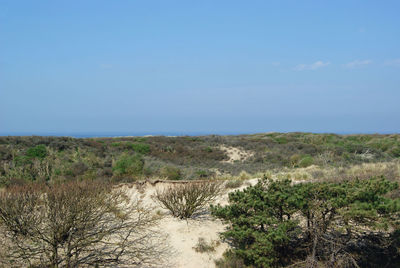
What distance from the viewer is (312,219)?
6.62 m

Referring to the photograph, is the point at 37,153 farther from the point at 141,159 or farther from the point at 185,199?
the point at 185,199

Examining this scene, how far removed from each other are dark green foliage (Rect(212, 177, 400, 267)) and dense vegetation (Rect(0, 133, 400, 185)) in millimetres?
7765

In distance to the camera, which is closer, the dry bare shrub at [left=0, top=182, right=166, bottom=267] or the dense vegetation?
the dry bare shrub at [left=0, top=182, right=166, bottom=267]

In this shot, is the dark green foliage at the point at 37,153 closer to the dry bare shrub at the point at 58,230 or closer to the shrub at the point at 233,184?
the shrub at the point at 233,184

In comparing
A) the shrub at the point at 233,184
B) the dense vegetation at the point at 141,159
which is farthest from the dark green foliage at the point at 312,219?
the dense vegetation at the point at 141,159

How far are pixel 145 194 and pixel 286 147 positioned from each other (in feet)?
71.3

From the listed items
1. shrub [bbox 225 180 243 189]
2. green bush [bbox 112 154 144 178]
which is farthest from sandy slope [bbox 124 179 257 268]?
green bush [bbox 112 154 144 178]

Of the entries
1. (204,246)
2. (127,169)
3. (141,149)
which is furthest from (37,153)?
(204,246)

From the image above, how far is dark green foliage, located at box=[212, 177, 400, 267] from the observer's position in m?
5.91

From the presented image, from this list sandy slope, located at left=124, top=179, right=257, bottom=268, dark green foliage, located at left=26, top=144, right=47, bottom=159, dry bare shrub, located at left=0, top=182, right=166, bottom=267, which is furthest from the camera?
dark green foliage, located at left=26, top=144, right=47, bottom=159

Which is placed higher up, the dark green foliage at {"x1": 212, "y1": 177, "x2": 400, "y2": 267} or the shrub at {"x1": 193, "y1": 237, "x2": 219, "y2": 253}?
the dark green foliage at {"x1": 212, "y1": 177, "x2": 400, "y2": 267}

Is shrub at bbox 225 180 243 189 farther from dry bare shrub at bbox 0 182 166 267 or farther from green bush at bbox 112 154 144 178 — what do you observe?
dry bare shrub at bbox 0 182 166 267

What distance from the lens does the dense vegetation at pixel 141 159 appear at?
48.2ft

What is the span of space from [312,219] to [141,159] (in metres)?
13.0
